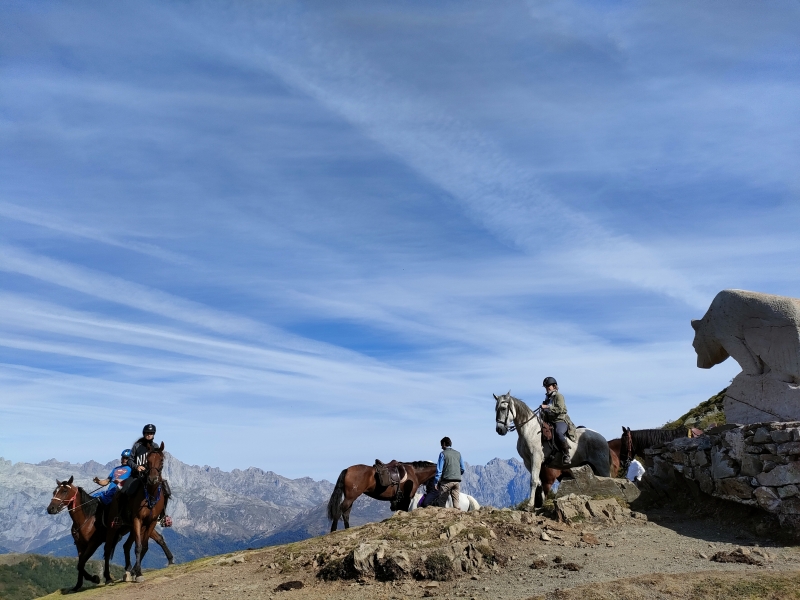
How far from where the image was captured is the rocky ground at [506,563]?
11469 mm

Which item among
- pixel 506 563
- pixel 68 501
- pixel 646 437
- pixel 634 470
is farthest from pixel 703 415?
pixel 68 501

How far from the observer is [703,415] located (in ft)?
103

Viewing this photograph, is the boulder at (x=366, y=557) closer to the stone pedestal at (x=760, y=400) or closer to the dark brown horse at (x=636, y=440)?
the stone pedestal at (x=760, y=400)

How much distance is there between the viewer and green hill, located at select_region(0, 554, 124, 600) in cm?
9826

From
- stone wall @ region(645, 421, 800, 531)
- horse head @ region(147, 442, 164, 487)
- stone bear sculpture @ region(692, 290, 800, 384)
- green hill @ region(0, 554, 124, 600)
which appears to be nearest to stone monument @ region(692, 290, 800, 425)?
stone bear sculpture @ region(692, 290, 800, 384)

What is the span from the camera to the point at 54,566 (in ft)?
409

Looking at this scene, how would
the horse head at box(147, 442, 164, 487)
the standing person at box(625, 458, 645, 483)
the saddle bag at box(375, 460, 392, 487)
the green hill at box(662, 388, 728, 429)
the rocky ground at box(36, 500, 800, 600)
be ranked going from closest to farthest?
the rocky ground at box(36, 500, 800, 600) < the horse head at box(147, 442, 164, 487) < the standing person at box(625, 458, 645, 483) < the saddle bag at box(375, 460, 392, 487) < the green hill at box(662, 388, 728, 429)

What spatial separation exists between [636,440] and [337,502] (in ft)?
37.0

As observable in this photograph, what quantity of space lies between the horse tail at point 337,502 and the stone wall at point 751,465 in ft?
36.5

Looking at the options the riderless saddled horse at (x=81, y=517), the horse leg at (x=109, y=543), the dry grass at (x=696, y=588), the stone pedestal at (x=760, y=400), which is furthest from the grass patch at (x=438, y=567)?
the horse leg at (x=109, y=543)

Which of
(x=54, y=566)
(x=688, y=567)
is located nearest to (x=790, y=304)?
(x=688, y=567)

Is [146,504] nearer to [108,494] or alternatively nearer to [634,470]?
[108,494]

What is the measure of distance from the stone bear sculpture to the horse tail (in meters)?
12.5

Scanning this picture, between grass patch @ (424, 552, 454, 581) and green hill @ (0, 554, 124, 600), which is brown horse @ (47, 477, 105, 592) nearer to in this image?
grass patch @ (424, 552, 454, 581)
